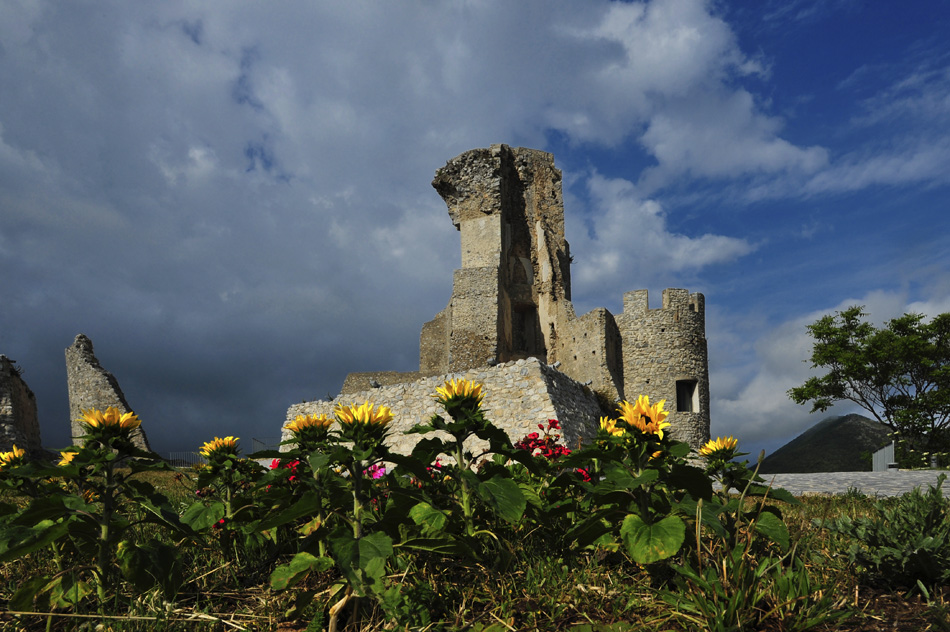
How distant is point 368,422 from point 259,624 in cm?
106

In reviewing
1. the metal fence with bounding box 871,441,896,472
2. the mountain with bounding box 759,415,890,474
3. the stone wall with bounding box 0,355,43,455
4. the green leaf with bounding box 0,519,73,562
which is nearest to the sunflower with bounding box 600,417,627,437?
the green leaf with bounding box 0,519,73,562

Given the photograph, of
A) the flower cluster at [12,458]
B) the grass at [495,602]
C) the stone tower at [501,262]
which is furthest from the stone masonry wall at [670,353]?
the flower cluster at [12,458]

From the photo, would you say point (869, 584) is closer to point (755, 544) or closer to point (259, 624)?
point (755, 544)

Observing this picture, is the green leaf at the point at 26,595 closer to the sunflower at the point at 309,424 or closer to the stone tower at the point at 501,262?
the sunflower at the point at 309,424

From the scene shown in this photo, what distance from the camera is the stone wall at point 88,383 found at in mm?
21812

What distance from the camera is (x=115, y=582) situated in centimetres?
263

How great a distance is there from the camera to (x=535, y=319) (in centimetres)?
2423

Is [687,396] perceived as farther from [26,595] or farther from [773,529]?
[26,595]

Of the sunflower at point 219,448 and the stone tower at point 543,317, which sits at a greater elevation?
the stone tower at point 543,317

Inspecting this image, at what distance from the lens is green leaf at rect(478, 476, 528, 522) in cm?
221

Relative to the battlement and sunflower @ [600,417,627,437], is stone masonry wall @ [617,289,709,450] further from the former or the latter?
sunflower @ [600,417,627,437]

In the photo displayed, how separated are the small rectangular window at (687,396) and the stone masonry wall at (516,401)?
10604mm

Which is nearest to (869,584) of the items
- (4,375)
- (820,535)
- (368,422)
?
(820,535)

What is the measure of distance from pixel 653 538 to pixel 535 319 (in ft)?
72.7
